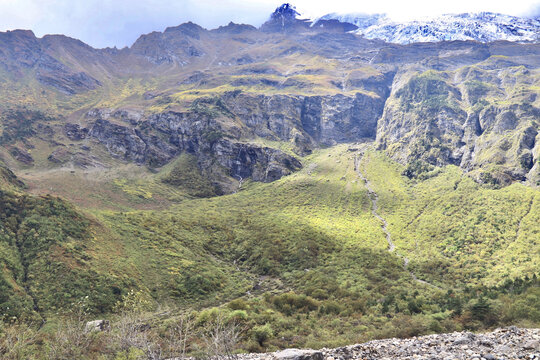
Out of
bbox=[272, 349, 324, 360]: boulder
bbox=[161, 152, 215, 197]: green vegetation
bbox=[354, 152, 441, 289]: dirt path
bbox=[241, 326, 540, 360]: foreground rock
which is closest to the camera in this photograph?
bbox=[241, 326, 540, 360]: foreground rock

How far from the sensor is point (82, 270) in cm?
5425

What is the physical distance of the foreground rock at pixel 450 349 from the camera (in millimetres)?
15938

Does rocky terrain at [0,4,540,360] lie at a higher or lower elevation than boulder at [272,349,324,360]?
lower

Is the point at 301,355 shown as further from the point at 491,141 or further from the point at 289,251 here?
the point at 491,141

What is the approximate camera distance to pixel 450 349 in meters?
18.1

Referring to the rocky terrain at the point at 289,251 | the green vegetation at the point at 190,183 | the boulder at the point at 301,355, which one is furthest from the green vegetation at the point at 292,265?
the green vegetation at the point at 190,183

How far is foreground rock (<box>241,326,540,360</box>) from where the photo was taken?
15.9 meters

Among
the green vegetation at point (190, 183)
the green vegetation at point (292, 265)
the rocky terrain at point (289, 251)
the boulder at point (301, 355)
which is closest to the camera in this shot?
the boulder at point (301, 355)

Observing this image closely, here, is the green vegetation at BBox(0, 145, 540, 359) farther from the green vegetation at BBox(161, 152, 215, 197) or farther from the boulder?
→ the green vegetation at BBox(161, 152, 215, 197)

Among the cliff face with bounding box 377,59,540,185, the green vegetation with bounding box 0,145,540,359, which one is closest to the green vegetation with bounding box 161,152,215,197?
the green vegetation with bounding box 0,145,540,359

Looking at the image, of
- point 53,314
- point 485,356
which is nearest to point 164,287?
point 53,314

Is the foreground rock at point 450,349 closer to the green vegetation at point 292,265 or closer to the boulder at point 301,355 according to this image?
the boulder at point 301,355

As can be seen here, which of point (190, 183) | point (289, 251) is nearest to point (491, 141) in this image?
point (289, 251)

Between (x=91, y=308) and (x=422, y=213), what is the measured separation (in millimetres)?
125168
